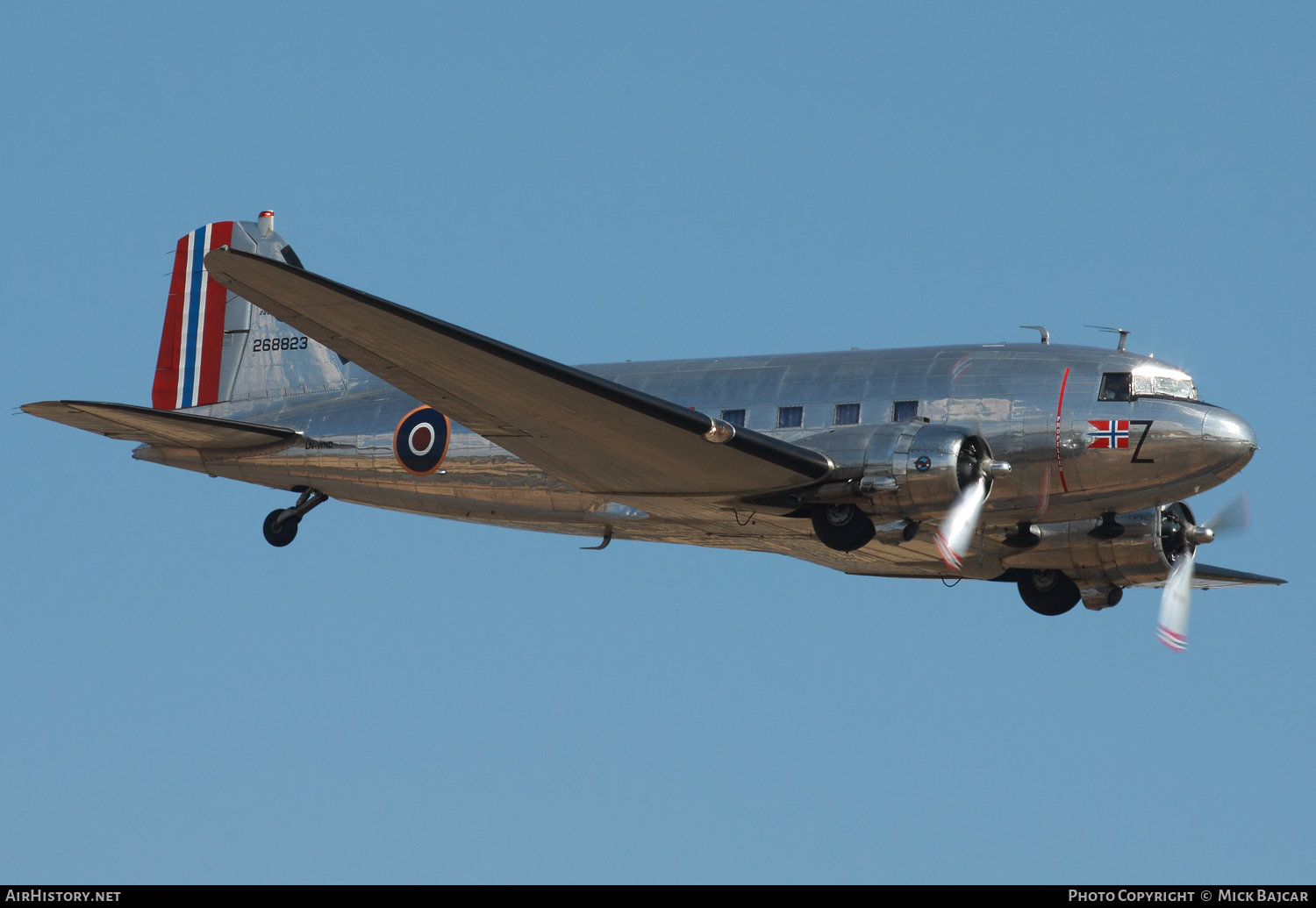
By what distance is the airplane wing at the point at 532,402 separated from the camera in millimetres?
16578

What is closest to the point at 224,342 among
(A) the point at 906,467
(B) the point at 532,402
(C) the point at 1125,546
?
(B) the point at 532,402

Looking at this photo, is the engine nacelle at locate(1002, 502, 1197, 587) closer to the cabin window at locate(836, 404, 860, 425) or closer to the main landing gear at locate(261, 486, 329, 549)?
the cabin window at locate(836, 404, 860, 425)

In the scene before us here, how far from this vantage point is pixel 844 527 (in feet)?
61.5

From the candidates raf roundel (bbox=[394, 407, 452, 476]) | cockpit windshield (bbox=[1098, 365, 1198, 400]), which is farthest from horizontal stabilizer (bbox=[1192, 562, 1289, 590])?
raf roundel (bbox=[394, 407, 452, 476])

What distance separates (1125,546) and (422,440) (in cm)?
980

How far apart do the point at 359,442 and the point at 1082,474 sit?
32.4 feet

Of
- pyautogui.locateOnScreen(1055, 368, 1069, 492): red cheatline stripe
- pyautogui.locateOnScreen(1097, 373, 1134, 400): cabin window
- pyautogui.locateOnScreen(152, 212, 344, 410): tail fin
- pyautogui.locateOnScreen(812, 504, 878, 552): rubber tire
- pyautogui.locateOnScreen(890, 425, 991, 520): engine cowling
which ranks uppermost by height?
pyautogui.locateOnScreen(152, 212, 344, 410): tail fin

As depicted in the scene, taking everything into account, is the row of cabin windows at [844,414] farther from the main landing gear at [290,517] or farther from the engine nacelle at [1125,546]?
the main landing gear at [290,517]

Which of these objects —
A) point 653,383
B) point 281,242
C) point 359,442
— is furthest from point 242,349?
point 653,383

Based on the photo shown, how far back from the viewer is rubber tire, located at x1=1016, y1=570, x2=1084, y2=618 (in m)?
23.0

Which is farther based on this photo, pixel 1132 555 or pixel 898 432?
pixel 1132 555

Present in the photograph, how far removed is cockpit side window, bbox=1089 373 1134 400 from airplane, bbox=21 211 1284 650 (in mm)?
30
